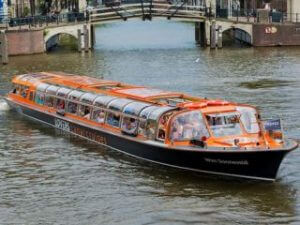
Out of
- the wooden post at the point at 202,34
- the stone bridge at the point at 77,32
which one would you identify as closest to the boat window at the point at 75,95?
the stone bridge at the point at 77,32

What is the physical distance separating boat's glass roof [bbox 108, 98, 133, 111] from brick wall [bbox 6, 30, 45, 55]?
1667 inches

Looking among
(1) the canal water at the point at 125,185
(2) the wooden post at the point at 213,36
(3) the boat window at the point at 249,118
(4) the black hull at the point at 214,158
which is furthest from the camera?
(2) the wooden post at the point at 213,36

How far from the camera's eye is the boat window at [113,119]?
28266 mm

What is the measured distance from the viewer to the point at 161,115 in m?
25.4

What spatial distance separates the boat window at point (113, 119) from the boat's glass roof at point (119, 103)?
0.22 metres

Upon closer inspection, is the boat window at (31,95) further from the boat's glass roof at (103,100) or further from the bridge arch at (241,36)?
the bridge arch at (241,36)

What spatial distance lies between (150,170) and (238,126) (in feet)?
10.3

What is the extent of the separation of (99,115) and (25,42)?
42.8m

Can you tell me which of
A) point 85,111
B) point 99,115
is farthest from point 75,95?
point 99,115

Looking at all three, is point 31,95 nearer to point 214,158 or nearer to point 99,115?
point 99,115

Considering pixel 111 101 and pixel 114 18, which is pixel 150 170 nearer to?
pixel 111 101

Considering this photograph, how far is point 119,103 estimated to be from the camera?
2880cm

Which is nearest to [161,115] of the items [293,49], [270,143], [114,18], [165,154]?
[165,154]

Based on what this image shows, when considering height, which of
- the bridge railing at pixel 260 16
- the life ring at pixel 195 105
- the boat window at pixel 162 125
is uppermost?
the bridge railing at pixel 260 16
